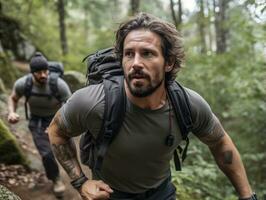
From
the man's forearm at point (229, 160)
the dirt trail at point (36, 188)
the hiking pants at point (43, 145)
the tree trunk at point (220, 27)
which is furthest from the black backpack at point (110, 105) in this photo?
the tree trunk at point (220, 27)

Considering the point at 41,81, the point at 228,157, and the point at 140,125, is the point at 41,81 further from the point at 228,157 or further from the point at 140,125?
the point at 228,157

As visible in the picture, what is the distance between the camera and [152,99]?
10.4ft

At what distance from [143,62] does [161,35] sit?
1.22 feet

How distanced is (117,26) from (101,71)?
435 mm

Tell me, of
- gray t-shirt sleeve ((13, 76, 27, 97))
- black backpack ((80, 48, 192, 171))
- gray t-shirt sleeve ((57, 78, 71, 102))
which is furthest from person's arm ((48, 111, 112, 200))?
gray t-shirt sleeve ((13, 76, 27, 97))

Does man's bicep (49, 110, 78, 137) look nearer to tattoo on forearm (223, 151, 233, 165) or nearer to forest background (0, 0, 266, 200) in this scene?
forest background (0, 0, 266, 200)

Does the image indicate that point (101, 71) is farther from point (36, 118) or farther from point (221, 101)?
point (221, 101)

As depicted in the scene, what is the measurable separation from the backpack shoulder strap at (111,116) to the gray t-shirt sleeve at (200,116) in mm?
586

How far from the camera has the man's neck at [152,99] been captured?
10.1ft

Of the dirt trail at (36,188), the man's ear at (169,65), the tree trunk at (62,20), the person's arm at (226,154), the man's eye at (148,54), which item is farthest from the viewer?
the tree trunk at (62,20)

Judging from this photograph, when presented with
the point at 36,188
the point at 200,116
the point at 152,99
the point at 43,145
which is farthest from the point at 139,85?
the point at 36,188

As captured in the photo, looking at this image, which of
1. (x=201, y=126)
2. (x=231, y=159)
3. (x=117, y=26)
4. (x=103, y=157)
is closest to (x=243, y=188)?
(x=231, y=159)

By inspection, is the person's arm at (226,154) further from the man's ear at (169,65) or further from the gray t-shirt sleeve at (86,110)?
the gray t-shirt sleeve at (86,110)

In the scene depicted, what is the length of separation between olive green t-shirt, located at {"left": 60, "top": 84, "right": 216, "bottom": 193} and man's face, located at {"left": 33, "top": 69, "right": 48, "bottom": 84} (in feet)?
10.3
